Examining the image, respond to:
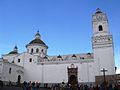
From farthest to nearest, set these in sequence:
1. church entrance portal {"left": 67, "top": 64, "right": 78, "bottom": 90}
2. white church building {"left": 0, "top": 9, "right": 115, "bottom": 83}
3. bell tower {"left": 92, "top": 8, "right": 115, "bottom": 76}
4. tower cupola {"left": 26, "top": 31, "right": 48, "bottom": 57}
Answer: tower cupola {"left": 26, "top": 31, "right": 48, "bottom": 57}
church entrance portal {"left": 67, "top": 64, "right": 78, "bottom": 90}
white church building {"left": 0, "top": 9, "right": 115, "bottom": 83}
bell tower {"left": 92, "top": 8, "right": 115, "bottom": 76}

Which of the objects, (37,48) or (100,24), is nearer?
(100,24)

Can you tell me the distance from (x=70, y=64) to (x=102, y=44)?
9.14m

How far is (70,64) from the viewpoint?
45.3m

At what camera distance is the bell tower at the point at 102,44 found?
41319 mm

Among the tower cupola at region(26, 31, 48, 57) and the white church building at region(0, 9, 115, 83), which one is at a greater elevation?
the tower cupola at region(26, 31, 48, 57)

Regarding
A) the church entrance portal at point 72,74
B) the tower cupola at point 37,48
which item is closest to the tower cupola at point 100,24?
the church entrance portal at point 72,74

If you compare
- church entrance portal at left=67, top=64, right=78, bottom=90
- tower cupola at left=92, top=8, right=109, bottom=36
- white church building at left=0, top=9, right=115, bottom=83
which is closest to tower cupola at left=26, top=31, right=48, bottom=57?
white church building at left=0, top=9, right=115, bottom=83

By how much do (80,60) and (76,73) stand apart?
3.30 meters

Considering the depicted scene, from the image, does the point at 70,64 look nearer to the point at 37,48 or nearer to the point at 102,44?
the point at 102,44

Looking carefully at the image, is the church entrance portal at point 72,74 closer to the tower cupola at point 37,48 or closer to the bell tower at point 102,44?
the bell tower at point 102,44

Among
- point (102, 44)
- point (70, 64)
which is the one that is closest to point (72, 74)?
point (70, 64)

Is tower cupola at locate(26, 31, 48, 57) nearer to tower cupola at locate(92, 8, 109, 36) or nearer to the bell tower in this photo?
the bell tower

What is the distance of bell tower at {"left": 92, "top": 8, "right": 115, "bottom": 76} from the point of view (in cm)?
4132

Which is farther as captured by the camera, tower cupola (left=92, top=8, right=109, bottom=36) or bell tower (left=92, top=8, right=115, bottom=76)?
tower cupola (left=92, top=8, right=109, bottom=36)
